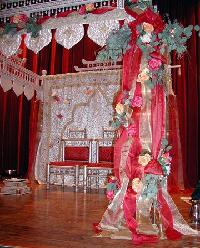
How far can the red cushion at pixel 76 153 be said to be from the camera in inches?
259

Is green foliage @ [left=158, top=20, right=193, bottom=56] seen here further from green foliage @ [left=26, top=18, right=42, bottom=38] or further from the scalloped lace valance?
green foliage @ [left=26, top=18, right=42, bottom=38]

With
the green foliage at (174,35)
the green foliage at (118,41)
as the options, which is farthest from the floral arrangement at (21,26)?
the green foliage at (174,35)

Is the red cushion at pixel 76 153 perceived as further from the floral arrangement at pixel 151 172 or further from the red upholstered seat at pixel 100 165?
the floral arrangement at pixel 151 172

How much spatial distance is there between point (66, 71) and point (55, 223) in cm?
498

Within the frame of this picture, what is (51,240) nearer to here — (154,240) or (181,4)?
(154,240)

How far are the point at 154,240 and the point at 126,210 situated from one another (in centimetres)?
34

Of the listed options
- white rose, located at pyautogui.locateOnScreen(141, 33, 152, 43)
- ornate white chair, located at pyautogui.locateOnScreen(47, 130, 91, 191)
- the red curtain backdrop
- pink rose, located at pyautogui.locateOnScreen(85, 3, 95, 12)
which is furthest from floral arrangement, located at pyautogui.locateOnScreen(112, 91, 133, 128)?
the red curtain backdrop

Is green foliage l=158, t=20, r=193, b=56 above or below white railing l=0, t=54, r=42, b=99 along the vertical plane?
below

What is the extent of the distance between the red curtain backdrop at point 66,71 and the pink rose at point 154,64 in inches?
150

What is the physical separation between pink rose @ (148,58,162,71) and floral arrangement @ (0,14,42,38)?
84.7 inches

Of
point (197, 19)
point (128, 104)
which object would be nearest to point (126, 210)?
point (128, 104)

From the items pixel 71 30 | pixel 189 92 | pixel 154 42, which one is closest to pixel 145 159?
pixel 154 42

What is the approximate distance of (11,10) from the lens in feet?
14.4

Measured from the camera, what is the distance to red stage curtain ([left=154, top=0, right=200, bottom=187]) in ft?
21.3
